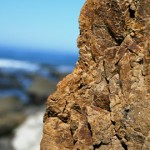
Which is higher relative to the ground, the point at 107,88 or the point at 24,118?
the point at 24,118

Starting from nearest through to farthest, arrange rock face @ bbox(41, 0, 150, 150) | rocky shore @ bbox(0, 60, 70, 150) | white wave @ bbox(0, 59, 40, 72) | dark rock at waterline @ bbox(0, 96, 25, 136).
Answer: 1. rock face @ bbox(41, 0, 150, 150)
2. rocky shore @ bbox(0, 60, 70, 150)
3. dark rock at waterline @ bbox(0, 96, 25, 136)
4. white wave @ bbox(0, 59, 40, 72)

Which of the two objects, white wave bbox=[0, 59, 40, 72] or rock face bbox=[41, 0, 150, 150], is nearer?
rock face bbox=[41, 0, 150, 150]

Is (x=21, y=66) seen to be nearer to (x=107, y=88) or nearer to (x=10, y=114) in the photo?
(x=10, y=114)

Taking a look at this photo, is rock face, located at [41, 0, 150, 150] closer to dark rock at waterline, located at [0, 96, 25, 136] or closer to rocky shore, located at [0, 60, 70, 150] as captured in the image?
rocky shore, located at [0, 60, 70, 150]

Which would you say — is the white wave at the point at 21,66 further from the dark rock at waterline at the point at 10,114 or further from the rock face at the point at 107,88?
the rock face at the point at 107,88

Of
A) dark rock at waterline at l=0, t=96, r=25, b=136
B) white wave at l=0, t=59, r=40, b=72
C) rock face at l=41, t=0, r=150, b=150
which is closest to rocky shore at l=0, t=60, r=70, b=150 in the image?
dark rock at waterline at l=0, t=96, r=25, b=136

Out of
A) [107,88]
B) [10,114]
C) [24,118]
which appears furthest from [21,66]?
[107,88]
